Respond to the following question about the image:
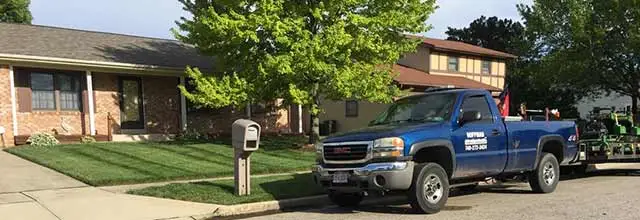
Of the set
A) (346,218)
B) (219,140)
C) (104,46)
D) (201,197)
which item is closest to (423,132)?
(346,218)

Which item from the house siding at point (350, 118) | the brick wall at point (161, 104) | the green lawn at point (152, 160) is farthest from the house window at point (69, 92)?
the house siding at point (350, 118)

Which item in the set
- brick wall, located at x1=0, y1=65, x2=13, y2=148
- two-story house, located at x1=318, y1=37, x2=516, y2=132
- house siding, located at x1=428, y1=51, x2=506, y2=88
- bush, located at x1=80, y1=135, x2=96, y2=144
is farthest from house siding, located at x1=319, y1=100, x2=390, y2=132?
brick wall, located at x1=0, y1=65, x2=13, y2=148

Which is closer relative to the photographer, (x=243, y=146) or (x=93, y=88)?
(x=243, y=146)

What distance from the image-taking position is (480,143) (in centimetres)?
909

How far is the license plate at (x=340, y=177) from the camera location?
27.5 ft

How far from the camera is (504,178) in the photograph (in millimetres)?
10047

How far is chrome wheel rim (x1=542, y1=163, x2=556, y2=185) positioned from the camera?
10461 mm

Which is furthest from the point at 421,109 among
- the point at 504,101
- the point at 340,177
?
the point at 504,101

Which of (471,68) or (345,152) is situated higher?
(471,68)

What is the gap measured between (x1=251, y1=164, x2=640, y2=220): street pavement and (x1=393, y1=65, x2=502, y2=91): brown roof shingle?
15.1 m

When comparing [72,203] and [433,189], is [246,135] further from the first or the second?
[433,189]

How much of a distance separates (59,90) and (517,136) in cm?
1457

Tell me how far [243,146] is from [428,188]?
117 inches

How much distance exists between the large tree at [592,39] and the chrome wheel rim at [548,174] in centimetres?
2299
